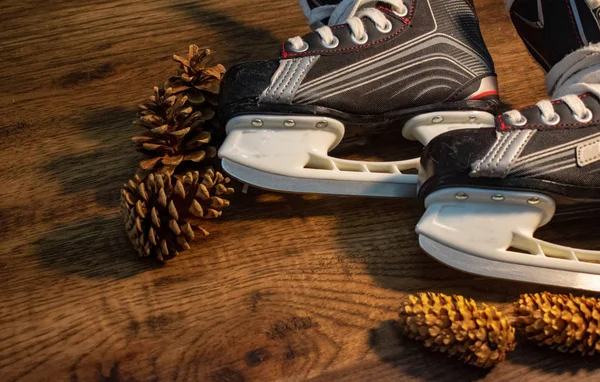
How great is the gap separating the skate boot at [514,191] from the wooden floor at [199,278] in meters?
0.05

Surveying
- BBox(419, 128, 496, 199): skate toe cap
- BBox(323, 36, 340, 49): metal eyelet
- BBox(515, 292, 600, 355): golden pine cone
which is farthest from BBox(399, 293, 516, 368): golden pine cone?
BBox(323, 36, 340, 49): metal eyelet

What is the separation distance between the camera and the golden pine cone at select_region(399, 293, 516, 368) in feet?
2.33

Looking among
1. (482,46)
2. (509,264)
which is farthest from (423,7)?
(509,264)

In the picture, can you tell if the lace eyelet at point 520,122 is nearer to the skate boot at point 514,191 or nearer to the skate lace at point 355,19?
the skate boot at point 514,191

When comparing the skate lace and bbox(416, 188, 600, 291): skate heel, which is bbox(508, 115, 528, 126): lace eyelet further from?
the skate lace

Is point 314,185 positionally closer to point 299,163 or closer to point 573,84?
point 299,163

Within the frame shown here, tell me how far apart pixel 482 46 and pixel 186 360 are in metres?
0.60

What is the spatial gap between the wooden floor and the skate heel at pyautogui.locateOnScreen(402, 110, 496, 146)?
0.34 feet

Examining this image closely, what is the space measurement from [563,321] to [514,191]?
16 centimetres

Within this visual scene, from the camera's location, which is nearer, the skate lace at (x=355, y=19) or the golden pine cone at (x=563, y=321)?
the golden pine cone at (x=563, y=321)

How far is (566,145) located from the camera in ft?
2.60

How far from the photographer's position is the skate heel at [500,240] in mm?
779

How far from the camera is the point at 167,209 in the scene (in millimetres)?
816

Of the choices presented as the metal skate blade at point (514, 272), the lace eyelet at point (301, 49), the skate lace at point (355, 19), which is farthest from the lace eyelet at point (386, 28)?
the metal skate blade at point (514, 272)
